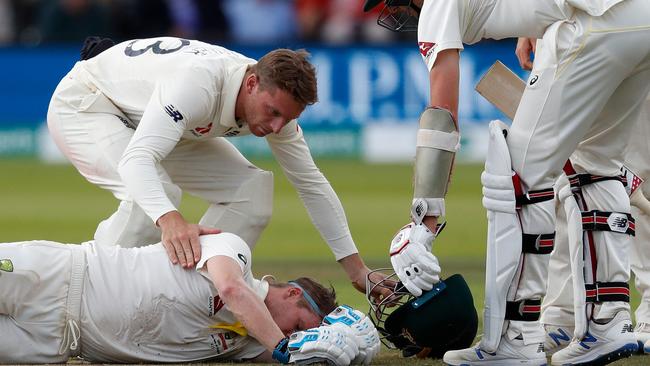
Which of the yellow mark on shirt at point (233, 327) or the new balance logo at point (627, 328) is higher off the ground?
the new balance logo at point (627, 328)

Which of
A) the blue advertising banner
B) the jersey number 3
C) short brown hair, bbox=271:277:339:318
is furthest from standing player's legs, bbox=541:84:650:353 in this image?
the blue advertising banner

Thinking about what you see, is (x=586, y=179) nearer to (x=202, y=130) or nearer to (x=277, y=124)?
(x=277, y=124)

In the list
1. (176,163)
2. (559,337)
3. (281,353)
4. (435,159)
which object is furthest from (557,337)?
(176,163)

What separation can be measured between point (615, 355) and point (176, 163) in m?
2.55

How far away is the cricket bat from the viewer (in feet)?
17.1

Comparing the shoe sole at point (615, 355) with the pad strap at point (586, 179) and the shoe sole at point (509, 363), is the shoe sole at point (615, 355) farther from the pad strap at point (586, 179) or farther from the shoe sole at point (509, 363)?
the pad strap at point (586, 179)

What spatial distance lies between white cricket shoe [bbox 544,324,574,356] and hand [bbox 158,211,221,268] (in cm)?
160

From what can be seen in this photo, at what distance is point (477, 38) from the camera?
4883 mm

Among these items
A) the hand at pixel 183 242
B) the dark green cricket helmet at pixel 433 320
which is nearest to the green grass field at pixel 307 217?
the dark green cricket helmet at pixel 433 320

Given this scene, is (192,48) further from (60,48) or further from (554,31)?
(60,48)

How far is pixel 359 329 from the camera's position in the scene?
15.4 ft

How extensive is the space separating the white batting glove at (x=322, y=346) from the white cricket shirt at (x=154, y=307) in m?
0.35

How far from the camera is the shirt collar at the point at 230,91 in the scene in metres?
5.65

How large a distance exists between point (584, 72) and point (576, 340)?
1.09 m
